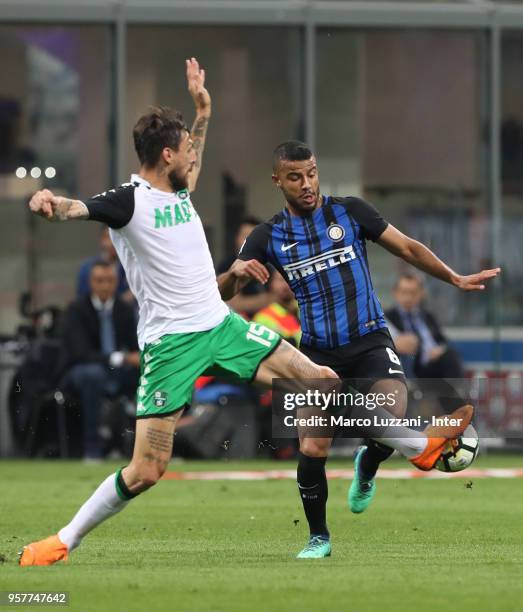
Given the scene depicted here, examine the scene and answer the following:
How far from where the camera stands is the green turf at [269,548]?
272 inches

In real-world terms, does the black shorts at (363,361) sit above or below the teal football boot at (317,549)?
above

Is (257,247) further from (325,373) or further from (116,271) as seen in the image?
(116,271)

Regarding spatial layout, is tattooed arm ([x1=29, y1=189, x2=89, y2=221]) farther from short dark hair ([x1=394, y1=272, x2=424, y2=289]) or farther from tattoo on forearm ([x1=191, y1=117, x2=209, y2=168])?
short dark hair ([x1=394, y1=272, x2=424, y2=289])

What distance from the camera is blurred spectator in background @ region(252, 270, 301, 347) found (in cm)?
1648

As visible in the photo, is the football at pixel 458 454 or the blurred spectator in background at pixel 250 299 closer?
the football at pixel 458 454

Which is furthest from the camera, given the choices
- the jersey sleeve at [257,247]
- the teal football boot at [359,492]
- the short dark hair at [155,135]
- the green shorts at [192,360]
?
the teal football boot at [359,492]

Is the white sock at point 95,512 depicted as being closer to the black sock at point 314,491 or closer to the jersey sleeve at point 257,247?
the black sock at point 314,491

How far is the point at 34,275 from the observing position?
19203mm

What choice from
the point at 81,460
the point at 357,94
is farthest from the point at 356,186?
the point at 81,460

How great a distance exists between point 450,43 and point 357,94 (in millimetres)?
1282

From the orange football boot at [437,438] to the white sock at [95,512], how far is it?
1.64m

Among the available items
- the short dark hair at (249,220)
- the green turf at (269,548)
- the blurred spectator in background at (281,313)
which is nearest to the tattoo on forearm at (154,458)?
the green turf at (269,548)

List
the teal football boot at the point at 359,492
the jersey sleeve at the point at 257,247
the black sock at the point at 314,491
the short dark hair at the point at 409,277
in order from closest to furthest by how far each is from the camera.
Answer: the black sock at the point at 314,491
the jersey sleeve at the point at 257,247
the teal football boot at the point at 359,492
the short dark hair at the point at 409,277

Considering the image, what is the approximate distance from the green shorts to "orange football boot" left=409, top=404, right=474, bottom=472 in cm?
103
